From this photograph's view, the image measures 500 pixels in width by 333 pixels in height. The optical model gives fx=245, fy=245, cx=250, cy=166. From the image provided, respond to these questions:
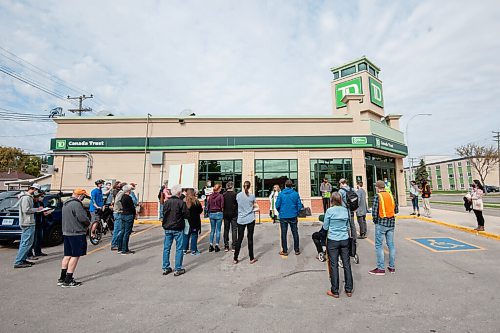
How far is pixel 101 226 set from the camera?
8.82 m

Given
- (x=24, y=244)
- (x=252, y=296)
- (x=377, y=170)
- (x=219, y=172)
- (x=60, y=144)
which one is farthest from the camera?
(x=377, y=170)

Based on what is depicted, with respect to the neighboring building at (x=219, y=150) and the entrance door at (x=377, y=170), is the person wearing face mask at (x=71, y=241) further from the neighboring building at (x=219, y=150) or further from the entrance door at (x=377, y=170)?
the entrance door at (x=377, y=170)

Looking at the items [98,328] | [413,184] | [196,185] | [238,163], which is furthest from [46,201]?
[413,184]

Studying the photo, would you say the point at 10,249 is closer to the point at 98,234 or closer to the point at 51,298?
the point at 98,234

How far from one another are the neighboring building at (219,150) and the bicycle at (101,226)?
17.5 feet

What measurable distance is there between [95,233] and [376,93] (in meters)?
23.8

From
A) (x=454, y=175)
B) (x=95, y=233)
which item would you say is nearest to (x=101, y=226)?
(x=95, y=233)

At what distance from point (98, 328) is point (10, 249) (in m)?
7.15

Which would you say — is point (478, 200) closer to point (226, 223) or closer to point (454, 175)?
point (226, 223)

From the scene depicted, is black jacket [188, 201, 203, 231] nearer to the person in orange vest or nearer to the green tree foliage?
the person in orange vest

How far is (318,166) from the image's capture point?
634 inches

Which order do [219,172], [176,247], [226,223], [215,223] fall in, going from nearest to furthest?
[176,247] → [226,223] → [215,223] → [219,172]

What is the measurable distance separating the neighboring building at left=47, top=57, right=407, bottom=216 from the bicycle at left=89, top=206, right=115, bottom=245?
5.35 m

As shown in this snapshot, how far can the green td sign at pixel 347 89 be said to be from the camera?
22.4 metres
